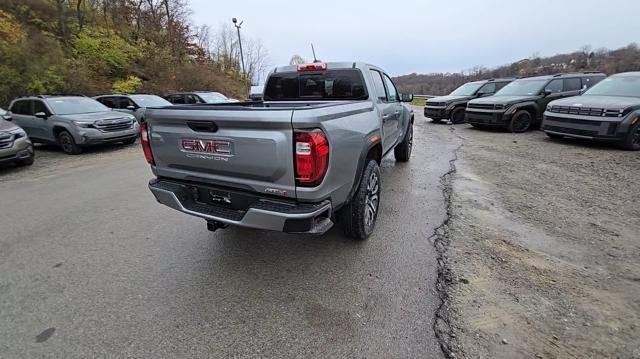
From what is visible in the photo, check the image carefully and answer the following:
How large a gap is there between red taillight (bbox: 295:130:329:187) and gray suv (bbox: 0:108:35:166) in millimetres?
7779

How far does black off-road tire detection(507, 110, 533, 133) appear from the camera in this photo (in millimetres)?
10500

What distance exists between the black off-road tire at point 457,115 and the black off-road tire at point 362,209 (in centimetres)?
1159

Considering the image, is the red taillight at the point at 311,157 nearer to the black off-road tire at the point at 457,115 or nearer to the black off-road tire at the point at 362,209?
the black off-road tire at the point at 362,209

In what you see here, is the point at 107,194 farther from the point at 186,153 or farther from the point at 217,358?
the point at 217,358

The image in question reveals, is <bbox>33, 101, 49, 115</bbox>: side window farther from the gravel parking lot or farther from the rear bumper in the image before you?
the rear bumper

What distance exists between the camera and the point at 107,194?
206 inches

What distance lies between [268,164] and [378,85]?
3.03m

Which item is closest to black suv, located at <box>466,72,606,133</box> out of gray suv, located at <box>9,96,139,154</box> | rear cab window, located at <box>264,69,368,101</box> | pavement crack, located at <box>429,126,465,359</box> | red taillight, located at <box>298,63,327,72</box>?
pavement crack, located at <box>429,126,465,359</box>

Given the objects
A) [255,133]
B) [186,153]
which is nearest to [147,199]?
[186,153]

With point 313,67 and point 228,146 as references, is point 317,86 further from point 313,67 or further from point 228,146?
point 228,146

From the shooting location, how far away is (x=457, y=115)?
13734mm

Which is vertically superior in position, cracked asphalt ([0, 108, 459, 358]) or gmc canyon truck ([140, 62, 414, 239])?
gmc canyon truck ([140, 62, 414, 239])

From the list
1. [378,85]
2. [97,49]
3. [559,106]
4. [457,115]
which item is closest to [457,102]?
[457,115]

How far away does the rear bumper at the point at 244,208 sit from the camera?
7.67 ft
